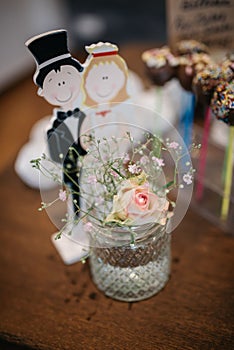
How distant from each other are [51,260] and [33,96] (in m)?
0.80

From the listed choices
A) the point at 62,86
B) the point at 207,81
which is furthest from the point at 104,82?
the point at 207,81

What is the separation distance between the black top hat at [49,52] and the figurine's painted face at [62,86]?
10mm

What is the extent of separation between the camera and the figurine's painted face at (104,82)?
2.84 feet

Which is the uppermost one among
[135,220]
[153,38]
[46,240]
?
[135,220]

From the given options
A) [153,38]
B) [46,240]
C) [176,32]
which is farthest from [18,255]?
[153,38]

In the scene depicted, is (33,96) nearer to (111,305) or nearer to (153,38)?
(111,305)

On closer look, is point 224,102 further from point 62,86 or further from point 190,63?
point 62,86

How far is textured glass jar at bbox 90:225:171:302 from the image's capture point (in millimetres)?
831

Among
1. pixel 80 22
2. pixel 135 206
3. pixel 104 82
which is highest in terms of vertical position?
pixel 104 82

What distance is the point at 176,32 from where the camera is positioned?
1.31 meters

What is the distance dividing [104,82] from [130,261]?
35cm

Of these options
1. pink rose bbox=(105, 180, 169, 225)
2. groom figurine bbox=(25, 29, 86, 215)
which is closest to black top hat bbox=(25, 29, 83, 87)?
groom figurine bbox=(25, 29, 86, 215)

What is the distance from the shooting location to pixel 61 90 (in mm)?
840

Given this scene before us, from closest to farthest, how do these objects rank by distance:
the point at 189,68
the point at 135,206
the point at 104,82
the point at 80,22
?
the point at 135,206 < the point at 104,82 < the point at 189,68 < the point at 80,22
